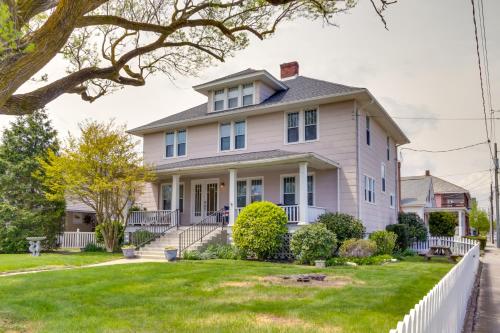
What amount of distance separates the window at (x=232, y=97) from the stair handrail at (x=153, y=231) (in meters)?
5.99

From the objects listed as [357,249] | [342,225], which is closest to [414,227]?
[342,225]

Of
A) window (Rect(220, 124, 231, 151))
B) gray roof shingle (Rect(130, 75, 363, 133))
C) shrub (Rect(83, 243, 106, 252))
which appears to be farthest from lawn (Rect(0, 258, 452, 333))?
window (Rect(220, 124, 231, 151))

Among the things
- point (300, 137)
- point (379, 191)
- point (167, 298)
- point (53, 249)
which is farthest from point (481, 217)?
point (167, 298)

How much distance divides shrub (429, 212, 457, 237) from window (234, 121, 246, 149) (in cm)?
2210

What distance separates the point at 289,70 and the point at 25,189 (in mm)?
15228

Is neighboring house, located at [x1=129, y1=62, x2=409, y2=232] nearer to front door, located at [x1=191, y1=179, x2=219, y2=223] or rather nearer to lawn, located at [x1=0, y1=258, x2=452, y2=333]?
front door, located at [x1=191, y1=179, x2=219, y2=223]

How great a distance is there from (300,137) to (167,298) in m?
12.9

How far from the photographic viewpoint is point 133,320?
6.47 m

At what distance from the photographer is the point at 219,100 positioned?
23016 mm

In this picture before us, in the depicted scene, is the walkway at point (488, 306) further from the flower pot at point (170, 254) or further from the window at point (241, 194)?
the window at point (241, 194)

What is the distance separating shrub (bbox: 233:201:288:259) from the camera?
16234 millimetres

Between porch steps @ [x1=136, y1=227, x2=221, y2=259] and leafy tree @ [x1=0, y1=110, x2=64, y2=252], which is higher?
leafy tree @ [x1=0, y1=110, x2=64, y2=252]

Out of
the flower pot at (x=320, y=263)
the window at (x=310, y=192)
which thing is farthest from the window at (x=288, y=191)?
the flower pot at (x=320, y=263)

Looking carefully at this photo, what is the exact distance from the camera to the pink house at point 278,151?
61.0ft
